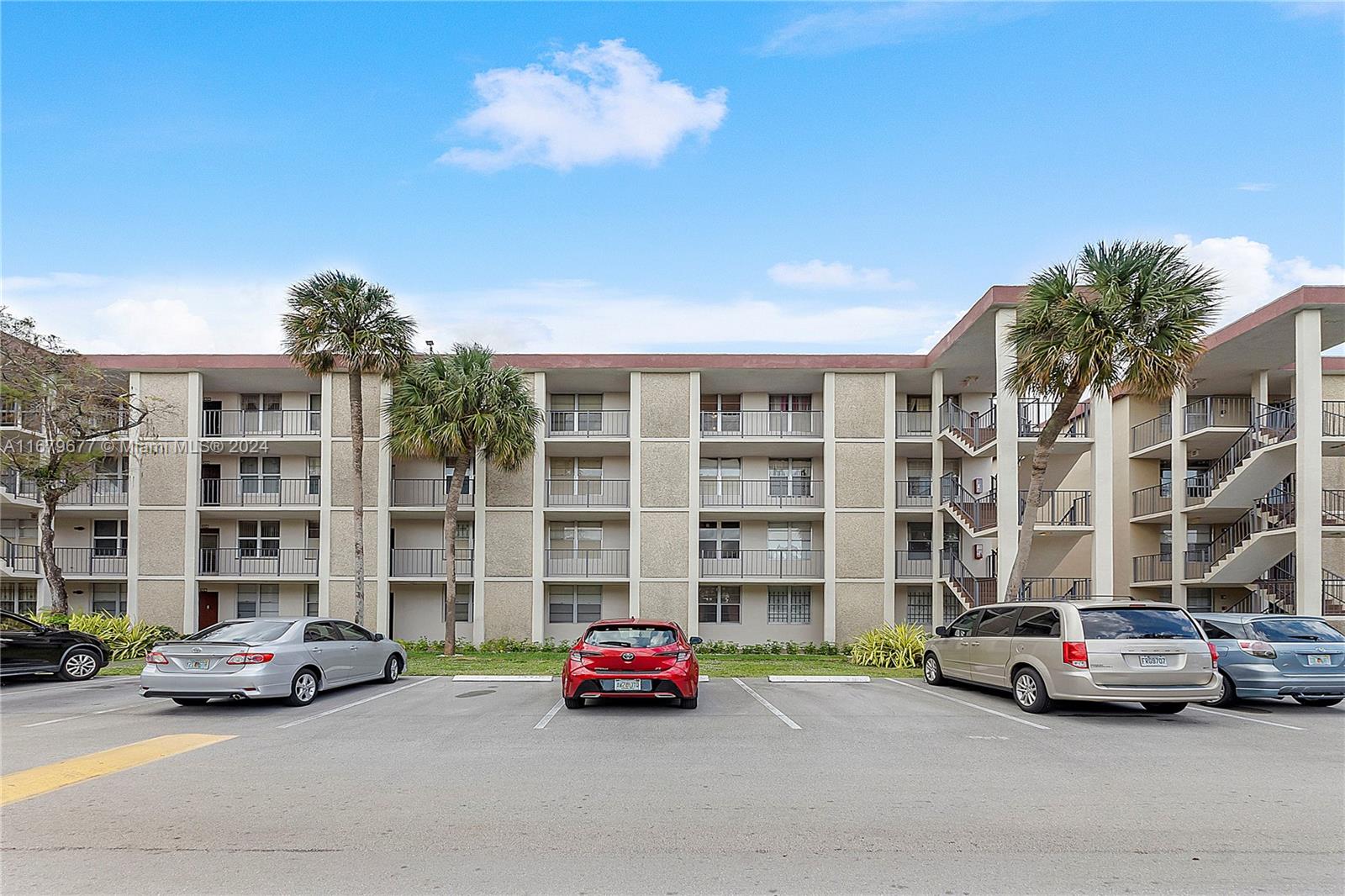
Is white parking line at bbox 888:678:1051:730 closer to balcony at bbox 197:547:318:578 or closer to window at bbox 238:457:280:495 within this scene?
balcony at bbox 197:547:318:578

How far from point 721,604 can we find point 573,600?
16.5 ft

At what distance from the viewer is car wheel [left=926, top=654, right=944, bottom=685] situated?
54.5 ft

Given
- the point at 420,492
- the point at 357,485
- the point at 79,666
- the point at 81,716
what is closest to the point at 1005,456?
the point at 357,485

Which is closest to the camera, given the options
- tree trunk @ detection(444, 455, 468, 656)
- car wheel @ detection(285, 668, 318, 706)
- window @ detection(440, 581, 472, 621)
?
car wheel @ detection(285, 668, 318, 706)

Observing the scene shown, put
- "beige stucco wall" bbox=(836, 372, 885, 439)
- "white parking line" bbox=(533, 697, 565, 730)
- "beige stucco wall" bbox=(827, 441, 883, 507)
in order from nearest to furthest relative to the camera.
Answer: "white parking line" bbox=(533, 697, 565, 730) < "beige stucco wall" bbox=(827, 441, 883, 507) < "beige stucco wall" bbox=(836, 372, 885, 439)

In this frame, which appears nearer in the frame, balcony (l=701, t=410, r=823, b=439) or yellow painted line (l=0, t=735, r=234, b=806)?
yellow painted line (l=0, t=735, r=234, b=806)

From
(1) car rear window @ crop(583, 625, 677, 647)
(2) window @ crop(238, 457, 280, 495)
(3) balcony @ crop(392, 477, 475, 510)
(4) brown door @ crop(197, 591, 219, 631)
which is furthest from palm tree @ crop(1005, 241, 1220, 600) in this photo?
(4) brown door @ crop(197, 591, 219, 631)

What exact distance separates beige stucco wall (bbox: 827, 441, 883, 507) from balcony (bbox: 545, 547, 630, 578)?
23.6 ft

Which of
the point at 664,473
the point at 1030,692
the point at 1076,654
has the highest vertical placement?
the point at 664,473

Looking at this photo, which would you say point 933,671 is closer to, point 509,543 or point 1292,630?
point 1292,630

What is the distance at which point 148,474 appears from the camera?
96.3 ft

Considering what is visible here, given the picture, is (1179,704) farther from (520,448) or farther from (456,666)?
(520,448)

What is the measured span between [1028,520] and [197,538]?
81.9ft

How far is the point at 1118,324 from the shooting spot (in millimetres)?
18312
